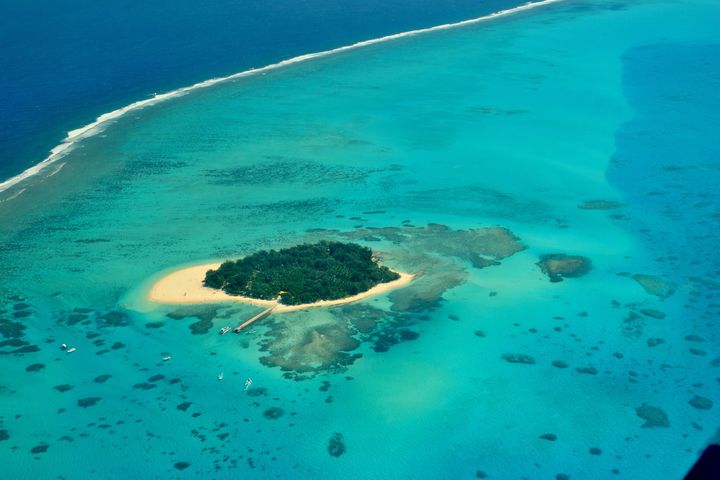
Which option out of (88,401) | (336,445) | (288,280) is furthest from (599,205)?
(88,401)

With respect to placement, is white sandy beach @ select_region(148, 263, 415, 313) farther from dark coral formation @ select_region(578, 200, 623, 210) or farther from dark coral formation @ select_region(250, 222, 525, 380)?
dark coral formation @ select_region(578, 200, 623, 210)

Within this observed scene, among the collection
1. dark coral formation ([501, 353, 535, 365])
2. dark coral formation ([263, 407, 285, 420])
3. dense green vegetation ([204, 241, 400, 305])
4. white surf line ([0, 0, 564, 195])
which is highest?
white surf line ([0, 0, 564, 195])

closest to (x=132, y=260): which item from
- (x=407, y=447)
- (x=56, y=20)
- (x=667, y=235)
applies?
(x=407, y=447)

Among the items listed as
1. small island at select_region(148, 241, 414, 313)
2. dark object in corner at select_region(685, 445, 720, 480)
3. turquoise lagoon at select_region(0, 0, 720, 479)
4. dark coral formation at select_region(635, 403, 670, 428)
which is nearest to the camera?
dark object in corner at select_region(685, 445, 720, 480)

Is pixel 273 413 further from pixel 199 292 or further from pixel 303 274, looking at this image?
pixel 199 292

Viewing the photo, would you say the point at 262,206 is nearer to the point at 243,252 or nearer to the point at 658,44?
the point at 243,252

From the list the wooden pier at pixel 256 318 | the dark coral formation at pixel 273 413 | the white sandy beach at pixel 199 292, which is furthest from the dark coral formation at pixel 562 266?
the dark coral formation at pixel 273 413

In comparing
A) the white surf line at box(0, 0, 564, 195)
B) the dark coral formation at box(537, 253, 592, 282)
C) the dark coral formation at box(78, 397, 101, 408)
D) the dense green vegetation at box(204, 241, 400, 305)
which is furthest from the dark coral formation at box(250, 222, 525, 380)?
the white surf line at box(0, 0, 564, 195)

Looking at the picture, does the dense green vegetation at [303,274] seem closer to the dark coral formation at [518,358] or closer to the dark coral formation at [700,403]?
the dark coral formation at [518,358]
